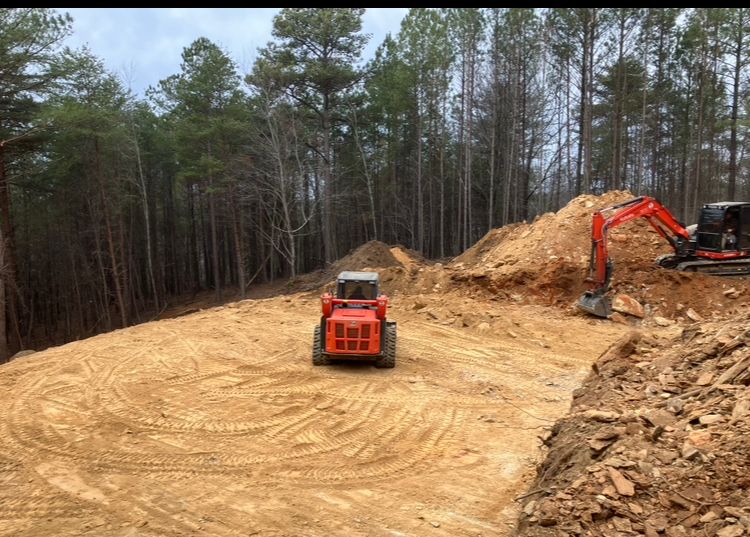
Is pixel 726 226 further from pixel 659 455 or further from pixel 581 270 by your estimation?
pixel 659 455

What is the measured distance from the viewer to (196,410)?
28.5ft

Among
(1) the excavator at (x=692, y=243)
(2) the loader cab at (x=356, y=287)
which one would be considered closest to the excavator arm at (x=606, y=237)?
(1) the excavator at (x=692, y=243)

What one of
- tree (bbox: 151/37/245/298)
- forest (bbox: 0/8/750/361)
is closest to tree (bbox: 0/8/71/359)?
forest (bbox: 0/8/750/361)

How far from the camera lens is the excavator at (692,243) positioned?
1445 centimetres

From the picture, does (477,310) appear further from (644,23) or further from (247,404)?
(644,23)

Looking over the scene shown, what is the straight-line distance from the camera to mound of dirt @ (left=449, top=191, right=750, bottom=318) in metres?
14.7

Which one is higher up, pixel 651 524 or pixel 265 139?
pixel 265 139

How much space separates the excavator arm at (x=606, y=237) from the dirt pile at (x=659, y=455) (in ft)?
25.4

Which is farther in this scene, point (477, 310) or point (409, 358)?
point (477, 310)

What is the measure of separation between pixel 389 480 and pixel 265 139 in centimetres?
2171

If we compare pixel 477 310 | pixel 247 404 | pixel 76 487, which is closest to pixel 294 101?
pixel 477 310

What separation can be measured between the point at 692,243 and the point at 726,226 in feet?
3.33

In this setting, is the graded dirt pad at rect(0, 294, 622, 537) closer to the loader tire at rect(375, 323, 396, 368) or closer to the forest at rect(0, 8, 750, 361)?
the loader tire at rect(375, 323, 396, 368)

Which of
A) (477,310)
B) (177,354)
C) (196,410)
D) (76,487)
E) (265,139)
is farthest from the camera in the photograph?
(265,139)
